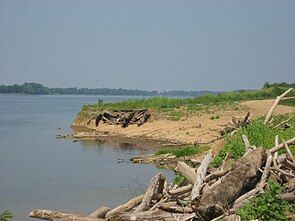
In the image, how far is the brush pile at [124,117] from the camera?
1454 inches

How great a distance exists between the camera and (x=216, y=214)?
8617mm

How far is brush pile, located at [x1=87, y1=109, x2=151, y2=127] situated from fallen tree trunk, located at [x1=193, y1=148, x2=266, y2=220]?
26326 mm

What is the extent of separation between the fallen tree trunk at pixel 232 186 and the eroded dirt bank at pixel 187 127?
16.8 metres

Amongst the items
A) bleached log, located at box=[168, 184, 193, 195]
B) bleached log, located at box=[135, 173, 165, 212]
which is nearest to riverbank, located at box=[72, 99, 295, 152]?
bleached log, located at box=[135, 173, 165, 212]

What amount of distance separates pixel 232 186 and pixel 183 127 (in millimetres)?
22526

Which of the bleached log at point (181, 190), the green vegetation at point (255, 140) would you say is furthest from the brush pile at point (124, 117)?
the bleached log at point (181, 190)

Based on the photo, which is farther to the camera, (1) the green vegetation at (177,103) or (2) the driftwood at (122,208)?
(1) the green vegetation at (177,103)

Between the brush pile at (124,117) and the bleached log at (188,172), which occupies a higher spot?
the bleached log at (188,172)

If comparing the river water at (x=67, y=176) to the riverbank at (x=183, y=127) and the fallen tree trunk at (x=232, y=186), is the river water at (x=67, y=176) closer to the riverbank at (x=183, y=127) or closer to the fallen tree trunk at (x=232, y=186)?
the riverbank at (x=183, y=127)

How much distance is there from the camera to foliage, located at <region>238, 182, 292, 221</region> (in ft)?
27.9

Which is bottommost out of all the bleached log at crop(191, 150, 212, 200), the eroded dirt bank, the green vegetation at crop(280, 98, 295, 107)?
the eroded dirt bank

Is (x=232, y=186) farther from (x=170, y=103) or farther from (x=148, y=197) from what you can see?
(x=170, y=103)

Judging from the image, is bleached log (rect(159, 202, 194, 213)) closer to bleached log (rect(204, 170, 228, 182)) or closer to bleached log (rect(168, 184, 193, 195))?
bleached log (rect(168, 184, 193, 195))

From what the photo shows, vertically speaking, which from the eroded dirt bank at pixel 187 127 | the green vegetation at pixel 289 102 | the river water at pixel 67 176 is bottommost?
the river water at pixel 67 176
